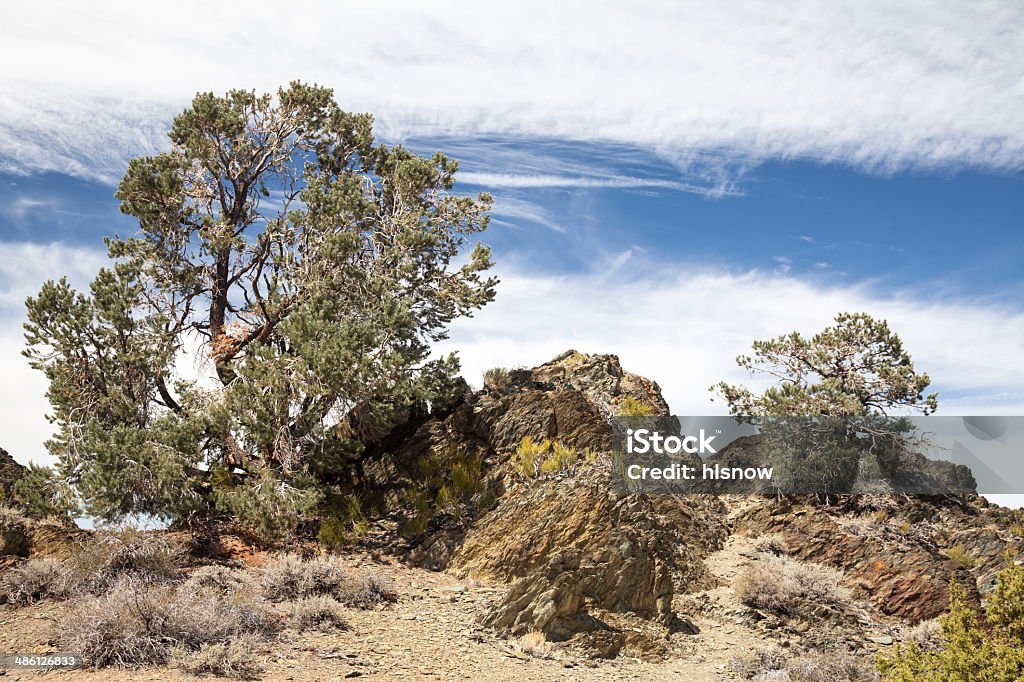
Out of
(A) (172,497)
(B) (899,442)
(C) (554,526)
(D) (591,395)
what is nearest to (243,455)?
(A) (172,497)

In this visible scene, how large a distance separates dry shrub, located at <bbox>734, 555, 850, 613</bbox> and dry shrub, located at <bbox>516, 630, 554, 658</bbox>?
4.97 m

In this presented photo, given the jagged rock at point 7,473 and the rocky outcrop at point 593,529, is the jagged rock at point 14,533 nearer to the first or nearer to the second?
the jagged rock at point 7,473

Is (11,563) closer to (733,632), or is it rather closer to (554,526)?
(554,526)

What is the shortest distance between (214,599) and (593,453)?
872 centimetres

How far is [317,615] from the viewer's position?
39.9ft

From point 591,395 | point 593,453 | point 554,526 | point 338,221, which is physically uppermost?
point 338,221

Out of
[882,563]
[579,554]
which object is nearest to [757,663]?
[579,554]

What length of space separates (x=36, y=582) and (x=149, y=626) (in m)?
4.13

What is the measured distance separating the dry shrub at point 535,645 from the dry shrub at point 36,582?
809cm

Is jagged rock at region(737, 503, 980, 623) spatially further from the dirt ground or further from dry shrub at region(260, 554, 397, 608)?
dry shrub at region(260, 554, 397, 608)

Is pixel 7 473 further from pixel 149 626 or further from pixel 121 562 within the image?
pixel 149 626

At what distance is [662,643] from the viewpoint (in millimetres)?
12523

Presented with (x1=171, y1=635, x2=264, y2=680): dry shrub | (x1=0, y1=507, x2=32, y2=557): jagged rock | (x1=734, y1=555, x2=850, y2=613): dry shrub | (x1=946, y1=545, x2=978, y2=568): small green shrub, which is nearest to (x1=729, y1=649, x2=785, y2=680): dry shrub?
(x1=734, y1=555, x2=850, y2=613): dry shrub

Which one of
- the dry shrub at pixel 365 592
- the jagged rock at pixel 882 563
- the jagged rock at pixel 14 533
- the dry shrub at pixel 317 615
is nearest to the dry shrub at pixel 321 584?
the dry shrub at pixel 365 592
